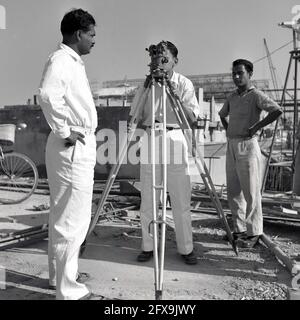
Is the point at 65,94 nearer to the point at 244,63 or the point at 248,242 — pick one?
the point at 244,63

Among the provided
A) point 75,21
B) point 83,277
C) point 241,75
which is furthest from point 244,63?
point 83,277

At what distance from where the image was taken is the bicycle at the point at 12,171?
768 cm

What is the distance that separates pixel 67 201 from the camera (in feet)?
10.5

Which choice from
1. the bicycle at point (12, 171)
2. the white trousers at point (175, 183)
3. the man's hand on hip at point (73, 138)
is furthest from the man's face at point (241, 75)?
the bicycle at point (12, 171)

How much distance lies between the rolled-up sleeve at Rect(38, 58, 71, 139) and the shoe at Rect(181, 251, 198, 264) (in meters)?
2.11

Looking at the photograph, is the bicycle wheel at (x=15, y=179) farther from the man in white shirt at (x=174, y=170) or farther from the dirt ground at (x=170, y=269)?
the man in white shirt at (x=174, y=170)

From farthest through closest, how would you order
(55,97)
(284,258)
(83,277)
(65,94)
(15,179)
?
(15,179) < (284,258) < (83,277) < (65,94) < (55,97)

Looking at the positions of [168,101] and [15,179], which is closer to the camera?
[168,101]

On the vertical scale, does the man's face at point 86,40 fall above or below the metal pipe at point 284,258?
above

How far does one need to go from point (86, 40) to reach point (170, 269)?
2.35m

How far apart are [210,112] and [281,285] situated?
2144 centimetres

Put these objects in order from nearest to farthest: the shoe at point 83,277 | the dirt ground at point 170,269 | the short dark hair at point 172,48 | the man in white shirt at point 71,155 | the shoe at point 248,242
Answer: the man in white shirt at point 71,155 → the dirt ground at point 170,269 → the shoe at point 83,277 → the short dark hair at point 172,48 → the shoe at point 248,242

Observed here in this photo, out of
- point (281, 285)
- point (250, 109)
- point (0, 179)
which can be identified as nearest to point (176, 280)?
point (281, 285)

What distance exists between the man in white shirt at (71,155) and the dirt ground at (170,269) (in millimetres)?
558
